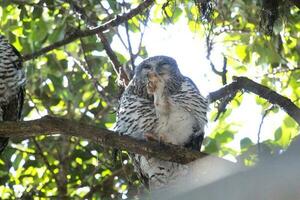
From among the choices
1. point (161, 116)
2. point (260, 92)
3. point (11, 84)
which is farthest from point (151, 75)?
point (11, 84)

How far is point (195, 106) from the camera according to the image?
3381mm

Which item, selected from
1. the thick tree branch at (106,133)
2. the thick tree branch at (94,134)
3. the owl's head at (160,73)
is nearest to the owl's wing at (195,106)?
the owl's head at (160,73)

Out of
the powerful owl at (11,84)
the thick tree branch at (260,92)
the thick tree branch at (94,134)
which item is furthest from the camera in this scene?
the powerful owl at (11,84)

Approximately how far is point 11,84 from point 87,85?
2.84 ft

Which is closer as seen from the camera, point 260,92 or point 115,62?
point 260,92

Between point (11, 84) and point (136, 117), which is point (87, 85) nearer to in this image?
point (11, 84)

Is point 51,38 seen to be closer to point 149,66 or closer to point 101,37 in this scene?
point 101,37

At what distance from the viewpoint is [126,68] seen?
169 inches

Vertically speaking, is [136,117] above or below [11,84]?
above

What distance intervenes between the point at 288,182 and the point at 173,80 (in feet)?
10.1

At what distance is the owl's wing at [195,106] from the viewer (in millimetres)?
3364

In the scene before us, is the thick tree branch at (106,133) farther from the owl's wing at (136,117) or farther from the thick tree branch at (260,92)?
the owl's wing at (136,117)

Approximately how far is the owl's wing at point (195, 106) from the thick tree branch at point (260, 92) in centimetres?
21

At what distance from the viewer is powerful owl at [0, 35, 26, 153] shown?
4.25m
